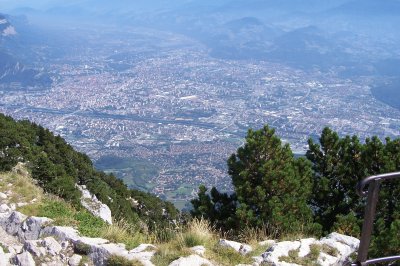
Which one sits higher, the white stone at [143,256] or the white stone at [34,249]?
the white stone at [143,256]

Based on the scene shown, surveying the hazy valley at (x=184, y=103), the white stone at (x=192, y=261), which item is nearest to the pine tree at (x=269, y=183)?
the white stone at (x=192, y=261)

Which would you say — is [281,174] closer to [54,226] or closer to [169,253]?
[169,253]

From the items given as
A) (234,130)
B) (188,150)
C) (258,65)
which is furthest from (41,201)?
(258,65)

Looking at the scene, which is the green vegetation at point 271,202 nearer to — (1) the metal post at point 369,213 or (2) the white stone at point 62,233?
(2) the white stone at point 62,233

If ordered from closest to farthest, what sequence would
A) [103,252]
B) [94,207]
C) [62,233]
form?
[103,252]
[62,233]
[94,207]

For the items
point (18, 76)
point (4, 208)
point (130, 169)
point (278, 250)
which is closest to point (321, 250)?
point (278, 250)

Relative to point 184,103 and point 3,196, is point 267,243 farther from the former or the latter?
point 184,103
